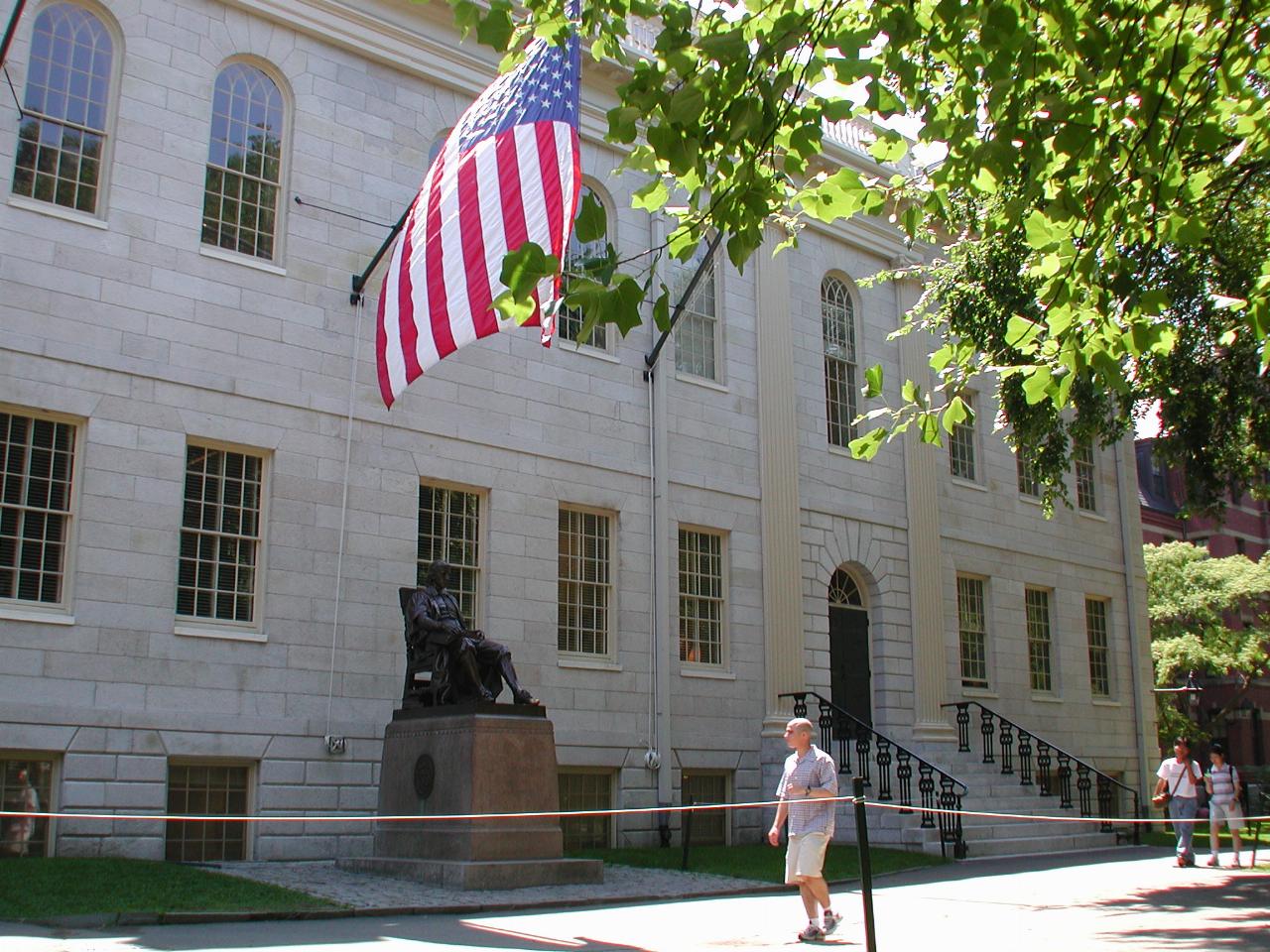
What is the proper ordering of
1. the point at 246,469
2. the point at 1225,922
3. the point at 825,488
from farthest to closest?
the point at 825,488 < the point at 246,469 < the point at 1225,922

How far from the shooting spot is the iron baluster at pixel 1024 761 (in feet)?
76.0

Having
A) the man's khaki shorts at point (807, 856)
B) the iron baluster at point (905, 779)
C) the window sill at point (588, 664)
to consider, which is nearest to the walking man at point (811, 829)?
the man's khaki shorts at point (807, 856)

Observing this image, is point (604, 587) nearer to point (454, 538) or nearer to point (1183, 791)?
point (454, 538)

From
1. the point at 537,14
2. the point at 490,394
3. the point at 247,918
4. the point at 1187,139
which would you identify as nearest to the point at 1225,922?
the point at 1187,139

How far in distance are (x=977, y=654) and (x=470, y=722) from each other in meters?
14.9

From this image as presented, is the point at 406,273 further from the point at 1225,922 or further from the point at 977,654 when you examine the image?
the point at 977,654

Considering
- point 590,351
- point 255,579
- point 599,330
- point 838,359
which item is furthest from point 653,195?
point 838,359

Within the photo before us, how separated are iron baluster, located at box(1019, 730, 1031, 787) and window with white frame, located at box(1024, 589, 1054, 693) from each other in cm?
309

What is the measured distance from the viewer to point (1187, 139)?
28.3 ft

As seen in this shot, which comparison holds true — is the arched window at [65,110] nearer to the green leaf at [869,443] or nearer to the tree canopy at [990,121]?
the tree canopy at [990,121]

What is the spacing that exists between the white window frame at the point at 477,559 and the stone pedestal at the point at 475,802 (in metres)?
3.42

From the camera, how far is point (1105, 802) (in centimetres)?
2572

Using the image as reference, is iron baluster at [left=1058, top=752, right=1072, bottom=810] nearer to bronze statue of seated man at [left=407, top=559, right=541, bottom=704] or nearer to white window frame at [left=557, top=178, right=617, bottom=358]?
white window frame at [left=557, top=178, right=617, bottom=358]

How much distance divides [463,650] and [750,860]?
5.17 m
